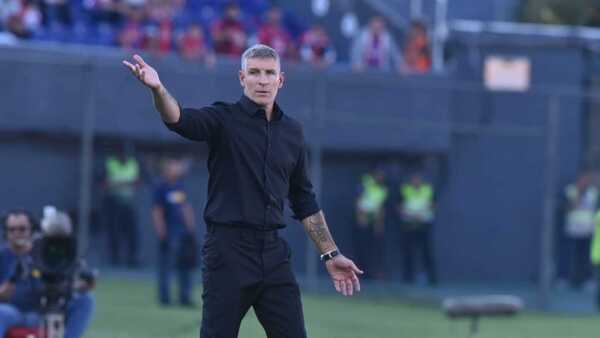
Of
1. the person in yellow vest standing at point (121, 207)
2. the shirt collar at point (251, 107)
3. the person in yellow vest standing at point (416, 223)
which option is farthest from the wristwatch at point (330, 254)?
the person in yellow vest standing at point (416, 223)

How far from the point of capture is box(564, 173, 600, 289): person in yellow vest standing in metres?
22.3

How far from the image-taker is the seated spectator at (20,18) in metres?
20.0

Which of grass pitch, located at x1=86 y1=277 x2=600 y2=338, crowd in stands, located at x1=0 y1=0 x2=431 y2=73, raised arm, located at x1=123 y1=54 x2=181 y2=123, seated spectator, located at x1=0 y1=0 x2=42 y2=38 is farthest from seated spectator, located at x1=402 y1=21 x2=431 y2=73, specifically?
raised arm, located at x1=123 y1=54 x2=181 y2=123

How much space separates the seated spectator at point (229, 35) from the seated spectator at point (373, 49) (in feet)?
5.52

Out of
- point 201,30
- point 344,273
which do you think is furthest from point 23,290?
point 201,30

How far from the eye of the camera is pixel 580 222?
73.4 feet

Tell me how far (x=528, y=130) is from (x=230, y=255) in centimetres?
1517

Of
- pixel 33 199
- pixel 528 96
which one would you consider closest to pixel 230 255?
pixel 33 199

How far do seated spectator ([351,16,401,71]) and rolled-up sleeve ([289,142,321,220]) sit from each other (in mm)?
14483

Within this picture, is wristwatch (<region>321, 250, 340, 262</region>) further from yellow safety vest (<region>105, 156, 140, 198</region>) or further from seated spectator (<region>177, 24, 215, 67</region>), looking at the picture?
seated spectator (<region>177, 24, 215, 67</region>)

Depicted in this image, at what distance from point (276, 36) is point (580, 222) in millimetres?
4965

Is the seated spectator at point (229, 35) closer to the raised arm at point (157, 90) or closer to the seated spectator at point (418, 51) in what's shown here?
the seated spectator at point (418, 51)

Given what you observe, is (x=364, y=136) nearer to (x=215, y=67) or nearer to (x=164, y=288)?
(x=215, y=67)

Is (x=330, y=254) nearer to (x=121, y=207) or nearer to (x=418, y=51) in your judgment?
(x=121, y=207)
